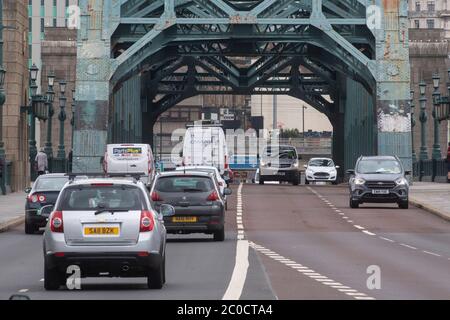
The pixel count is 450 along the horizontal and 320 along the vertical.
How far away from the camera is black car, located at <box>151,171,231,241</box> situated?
103ft

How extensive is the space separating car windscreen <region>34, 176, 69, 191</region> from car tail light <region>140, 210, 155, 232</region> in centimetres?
1748

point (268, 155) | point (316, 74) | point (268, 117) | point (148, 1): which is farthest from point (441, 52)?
point (268, 117)

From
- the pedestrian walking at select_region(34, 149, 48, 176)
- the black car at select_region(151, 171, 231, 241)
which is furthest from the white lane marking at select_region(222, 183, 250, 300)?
the pedestrian walking at select_region(34, 149, 48, 176)

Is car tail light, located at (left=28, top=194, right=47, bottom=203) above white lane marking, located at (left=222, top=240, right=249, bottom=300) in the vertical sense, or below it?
above

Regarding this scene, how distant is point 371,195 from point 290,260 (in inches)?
852

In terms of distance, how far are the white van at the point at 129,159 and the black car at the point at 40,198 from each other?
18930 millimetres

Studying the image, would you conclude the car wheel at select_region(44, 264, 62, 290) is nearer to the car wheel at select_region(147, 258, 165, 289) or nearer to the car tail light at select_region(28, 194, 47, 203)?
the car wheel at select_region(147, 258, 165, 289)

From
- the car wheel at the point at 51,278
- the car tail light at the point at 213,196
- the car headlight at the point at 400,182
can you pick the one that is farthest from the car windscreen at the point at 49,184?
the car wheel at the point at 51,278

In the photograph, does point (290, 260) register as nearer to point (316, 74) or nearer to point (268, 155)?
point (268, 155)

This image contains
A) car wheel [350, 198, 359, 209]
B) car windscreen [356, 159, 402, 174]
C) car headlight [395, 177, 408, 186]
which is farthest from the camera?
car wheel [350, 198, 359, 209]

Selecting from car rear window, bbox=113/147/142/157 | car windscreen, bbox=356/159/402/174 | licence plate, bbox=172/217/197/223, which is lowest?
licence plate, bbox=172/217/197/223

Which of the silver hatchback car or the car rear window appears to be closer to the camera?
the silver hatchback car

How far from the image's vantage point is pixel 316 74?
8806 cm

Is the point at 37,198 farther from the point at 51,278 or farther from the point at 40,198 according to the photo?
the point at 51,278
